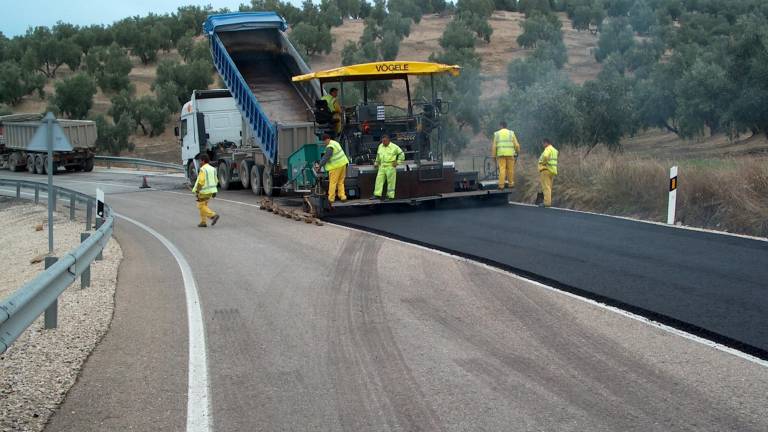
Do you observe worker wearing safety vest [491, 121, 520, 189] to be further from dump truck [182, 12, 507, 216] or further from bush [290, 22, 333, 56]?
bush [290, 22, 333, 56]

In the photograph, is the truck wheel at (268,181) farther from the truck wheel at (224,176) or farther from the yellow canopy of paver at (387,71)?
the yellow canopy of paver at (387,71)

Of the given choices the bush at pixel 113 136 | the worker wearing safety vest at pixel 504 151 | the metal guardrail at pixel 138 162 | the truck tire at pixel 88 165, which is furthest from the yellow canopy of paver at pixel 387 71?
the bush at pixel 113 136

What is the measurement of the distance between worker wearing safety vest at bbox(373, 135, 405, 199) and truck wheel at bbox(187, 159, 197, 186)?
1137 cm

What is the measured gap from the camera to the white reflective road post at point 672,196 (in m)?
14.2

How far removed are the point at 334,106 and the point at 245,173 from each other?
7447mm

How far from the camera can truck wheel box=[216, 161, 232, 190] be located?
83.4ft

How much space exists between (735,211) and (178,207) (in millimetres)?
13329

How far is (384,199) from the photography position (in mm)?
16891

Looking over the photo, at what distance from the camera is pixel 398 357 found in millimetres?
6520

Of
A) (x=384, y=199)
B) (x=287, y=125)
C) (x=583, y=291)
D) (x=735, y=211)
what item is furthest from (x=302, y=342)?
(x=287, y=125)

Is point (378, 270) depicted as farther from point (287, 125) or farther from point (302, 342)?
point (287, 125)

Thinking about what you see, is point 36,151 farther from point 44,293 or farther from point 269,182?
point 44,293

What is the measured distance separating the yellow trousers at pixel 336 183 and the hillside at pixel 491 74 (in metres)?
3.02

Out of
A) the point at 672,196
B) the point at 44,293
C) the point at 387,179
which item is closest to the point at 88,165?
the point at 387,179
